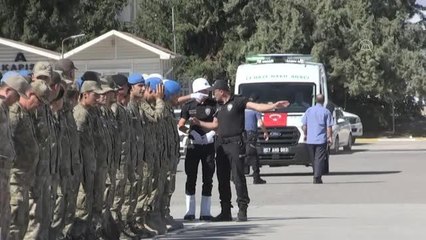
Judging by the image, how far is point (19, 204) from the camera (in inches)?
341

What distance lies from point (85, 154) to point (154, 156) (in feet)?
8.38

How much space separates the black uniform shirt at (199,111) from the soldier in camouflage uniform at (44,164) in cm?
550

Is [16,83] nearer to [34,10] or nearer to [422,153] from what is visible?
[422,153]

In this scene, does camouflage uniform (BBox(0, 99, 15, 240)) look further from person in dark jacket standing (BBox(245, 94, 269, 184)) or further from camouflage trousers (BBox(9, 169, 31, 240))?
person in dark jacket standing (BBox(245, 94, 269, 184))

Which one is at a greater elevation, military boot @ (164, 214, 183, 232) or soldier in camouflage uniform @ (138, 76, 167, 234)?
soldier in camouflage uniform @ (138, 76, 167, 234)

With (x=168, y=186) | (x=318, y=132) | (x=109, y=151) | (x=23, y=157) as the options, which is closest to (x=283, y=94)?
(x=318, y=132)

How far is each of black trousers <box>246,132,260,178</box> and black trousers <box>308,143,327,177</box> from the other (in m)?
1.23

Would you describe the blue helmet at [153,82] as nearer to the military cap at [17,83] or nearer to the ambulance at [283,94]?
the military cap at [17,83]

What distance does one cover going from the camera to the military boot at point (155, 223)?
13047mm

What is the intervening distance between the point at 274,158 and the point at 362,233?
40.7ft

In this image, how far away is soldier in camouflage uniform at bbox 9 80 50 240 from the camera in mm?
8703

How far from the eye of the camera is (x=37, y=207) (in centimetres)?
908

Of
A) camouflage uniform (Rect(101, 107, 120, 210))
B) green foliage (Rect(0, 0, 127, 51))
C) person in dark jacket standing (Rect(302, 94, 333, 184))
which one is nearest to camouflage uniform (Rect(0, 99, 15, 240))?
camouflage uniform (Rect(101, 107, 120, 210))

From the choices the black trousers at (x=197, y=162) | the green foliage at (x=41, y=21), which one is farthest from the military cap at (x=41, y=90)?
the green foliage at (x=41, y=21)
